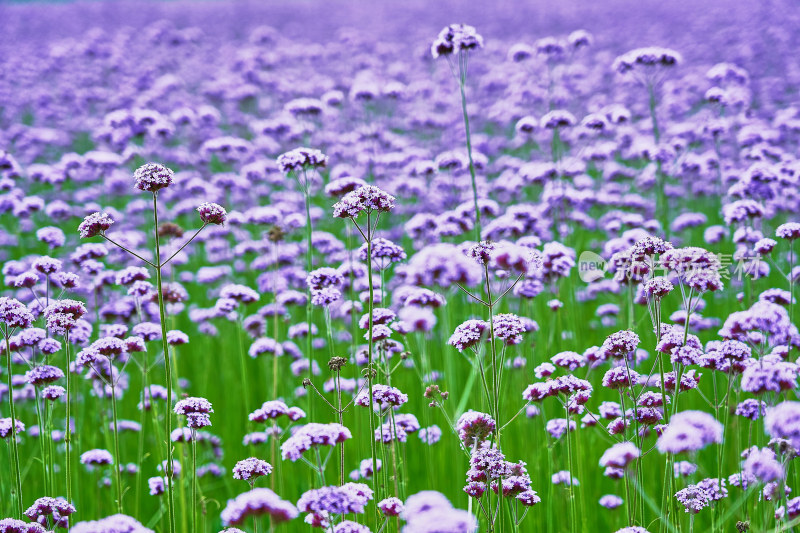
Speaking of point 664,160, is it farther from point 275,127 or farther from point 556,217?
point 275,127

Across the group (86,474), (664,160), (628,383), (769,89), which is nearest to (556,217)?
(664,160)

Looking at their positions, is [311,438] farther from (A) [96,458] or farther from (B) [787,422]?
(A) [96,458]

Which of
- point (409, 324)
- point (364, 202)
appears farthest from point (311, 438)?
point (364, 202)

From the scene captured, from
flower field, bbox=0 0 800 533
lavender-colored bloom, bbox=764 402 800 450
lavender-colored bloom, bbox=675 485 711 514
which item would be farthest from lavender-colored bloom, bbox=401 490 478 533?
lavender-colored bloom, bbox=675 485 711 514

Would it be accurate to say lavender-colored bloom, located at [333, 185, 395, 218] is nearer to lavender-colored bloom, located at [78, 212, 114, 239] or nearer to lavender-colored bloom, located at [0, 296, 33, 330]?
lavender-colored bloom, located at [78, 212, 114, 239]

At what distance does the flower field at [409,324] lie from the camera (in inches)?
137

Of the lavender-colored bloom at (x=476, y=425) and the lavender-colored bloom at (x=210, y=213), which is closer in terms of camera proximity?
the lavender-colored bloom at (x=476, y=425)

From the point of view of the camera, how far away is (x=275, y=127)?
8.77 meters

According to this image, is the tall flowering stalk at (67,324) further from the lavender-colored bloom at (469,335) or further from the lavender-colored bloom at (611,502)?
the lavender-colored bloom at (611,502)

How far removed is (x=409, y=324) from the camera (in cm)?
362

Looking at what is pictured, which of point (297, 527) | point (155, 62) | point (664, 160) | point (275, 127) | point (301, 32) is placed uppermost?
point (301, 32)

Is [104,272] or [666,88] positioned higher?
[666,88]

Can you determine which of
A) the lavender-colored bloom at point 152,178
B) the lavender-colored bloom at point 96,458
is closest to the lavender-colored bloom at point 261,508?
the lavender-colored bloom at point 152,178

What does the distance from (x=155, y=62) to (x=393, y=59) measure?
6965mm
